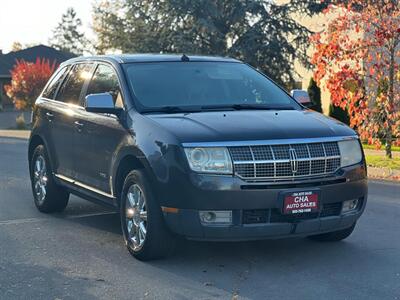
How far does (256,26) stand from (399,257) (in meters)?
20.5

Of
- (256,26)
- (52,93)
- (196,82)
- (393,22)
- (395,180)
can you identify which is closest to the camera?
(196,82)

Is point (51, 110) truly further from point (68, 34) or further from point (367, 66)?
point (68, 34)

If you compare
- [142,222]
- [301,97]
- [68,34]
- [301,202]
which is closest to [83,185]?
[142,222]

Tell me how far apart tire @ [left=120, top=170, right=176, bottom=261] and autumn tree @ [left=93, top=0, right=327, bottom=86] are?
1903cm

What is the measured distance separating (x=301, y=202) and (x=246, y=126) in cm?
77

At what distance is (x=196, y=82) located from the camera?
22.5 feet

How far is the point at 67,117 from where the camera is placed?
7.62m

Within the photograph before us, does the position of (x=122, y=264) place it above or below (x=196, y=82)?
below

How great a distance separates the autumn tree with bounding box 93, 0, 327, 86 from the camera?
995 inches

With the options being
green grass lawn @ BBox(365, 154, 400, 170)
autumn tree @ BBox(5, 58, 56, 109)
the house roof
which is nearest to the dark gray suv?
green grass lawn @ BBox(365, 154, 400, 170)

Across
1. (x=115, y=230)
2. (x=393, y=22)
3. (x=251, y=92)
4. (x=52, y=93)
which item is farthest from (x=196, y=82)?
(x=393, y=22)

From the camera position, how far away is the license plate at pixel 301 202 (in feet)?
18.2

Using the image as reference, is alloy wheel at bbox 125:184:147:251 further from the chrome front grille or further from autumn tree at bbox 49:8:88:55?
autumn tree at bbox 49:8:88:55

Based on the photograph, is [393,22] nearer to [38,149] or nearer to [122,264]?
[38,149]
